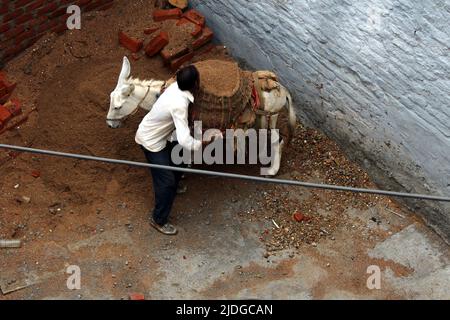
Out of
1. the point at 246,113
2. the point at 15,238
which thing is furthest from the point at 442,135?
the point at 15,238

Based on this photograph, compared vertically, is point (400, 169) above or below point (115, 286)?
above

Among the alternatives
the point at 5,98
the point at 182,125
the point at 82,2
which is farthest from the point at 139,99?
the point at 82,2

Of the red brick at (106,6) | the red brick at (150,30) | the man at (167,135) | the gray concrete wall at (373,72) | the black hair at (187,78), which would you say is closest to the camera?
the black hair at (187,78)

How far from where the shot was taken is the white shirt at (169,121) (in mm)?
6438

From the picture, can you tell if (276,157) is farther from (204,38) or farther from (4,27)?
(4,27)

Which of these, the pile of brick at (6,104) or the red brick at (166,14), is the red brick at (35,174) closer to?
the pile of brick at (6,104)

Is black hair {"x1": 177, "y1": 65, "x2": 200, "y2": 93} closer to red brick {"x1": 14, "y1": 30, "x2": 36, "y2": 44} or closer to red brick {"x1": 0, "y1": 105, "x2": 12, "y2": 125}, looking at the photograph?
red brick {"x1": 0, "y1": 105, "x2": 12, "y2": 125}

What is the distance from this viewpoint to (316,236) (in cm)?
709

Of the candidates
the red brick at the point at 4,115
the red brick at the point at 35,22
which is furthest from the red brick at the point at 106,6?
the red brick at the point at 4,115

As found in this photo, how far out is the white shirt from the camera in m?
6.44

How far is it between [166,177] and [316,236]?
1.53 metres

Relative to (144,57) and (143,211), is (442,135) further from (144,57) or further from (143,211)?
(144,57)

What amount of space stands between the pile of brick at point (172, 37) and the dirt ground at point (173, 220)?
19 centimetres

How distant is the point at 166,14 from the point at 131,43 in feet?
1.78
